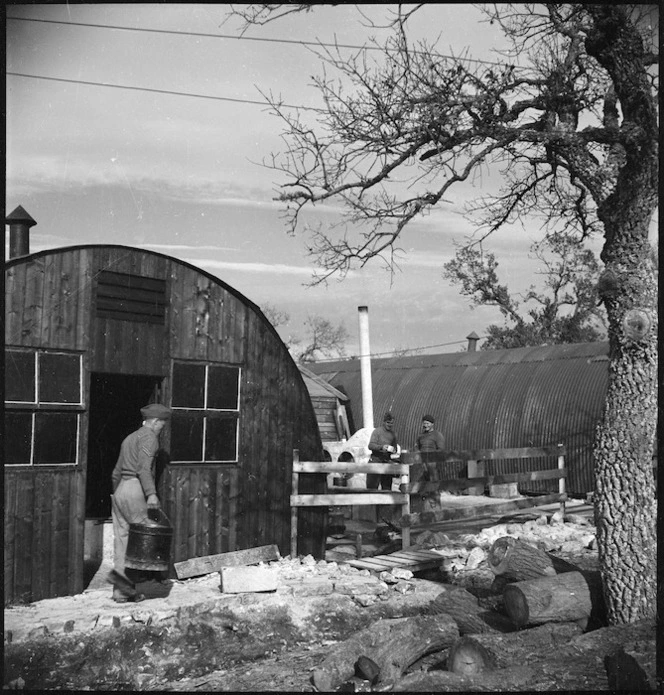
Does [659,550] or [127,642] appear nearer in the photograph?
[659,550]

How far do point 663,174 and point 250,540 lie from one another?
6884mm

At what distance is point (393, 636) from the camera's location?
6.93 metres

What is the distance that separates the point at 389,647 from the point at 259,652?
1532 millimetres

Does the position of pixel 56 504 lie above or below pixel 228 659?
above

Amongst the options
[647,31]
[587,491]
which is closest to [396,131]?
[647,31]

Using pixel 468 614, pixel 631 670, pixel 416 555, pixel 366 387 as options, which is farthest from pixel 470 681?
pixel 366 387

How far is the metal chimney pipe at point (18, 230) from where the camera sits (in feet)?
38.5

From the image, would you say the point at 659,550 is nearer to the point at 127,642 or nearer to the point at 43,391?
the point at 127,642

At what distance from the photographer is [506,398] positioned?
21.6m

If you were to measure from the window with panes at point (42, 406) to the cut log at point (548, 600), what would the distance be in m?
4.78

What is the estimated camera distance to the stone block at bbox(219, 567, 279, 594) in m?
9.09

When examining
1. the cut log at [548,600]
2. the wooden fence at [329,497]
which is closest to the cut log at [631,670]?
the cut log at [548,600]

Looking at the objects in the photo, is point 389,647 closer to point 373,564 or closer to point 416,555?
point 373,564

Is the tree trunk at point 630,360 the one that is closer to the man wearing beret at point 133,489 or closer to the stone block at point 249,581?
the stone block at point 249,581
